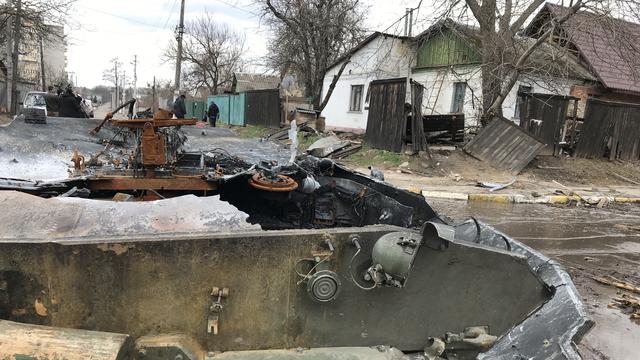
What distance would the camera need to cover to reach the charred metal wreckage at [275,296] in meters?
1.77

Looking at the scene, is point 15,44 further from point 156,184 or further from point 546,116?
point 156,184

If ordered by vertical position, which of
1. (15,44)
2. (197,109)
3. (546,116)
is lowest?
(197,109)

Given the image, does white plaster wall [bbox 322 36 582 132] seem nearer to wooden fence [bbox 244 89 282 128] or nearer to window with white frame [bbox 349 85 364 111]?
window with white frame [bbox 349 85 364 111]

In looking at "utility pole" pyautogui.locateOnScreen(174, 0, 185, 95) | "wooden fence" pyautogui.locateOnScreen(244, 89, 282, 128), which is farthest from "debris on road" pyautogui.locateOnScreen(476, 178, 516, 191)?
"utility pole" pyautogui.locateOnScreen(174, 0, 185, 95)

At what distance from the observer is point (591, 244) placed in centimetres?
779

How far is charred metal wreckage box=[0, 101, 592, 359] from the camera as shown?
5.81 ft

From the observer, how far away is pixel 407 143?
14.8 m

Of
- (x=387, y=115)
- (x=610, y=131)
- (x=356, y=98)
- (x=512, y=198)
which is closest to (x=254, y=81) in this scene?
(x=356, y=98)

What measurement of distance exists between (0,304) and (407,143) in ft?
45.1

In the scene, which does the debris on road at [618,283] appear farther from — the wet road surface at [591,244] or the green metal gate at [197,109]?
the green metal gate at [197,109]

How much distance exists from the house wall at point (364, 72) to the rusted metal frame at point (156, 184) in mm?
20598

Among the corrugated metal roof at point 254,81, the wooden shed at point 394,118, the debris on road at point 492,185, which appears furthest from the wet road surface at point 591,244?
the corrugated metal roof at point 254,81

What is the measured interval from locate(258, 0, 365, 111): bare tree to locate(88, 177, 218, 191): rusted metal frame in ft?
73.2

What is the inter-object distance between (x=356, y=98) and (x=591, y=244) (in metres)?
20.8
